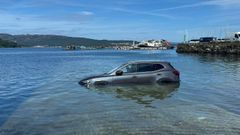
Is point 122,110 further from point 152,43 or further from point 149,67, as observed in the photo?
point 152,43

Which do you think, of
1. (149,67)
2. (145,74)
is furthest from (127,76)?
(149,67)

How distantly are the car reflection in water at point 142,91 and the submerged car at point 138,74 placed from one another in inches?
14.3

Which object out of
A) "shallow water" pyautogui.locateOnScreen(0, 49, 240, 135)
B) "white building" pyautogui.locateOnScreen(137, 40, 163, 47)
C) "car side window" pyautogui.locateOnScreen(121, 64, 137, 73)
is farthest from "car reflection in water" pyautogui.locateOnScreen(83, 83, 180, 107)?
"white building" pyautogui.locateOnScreen(137, 40, 163, 47)

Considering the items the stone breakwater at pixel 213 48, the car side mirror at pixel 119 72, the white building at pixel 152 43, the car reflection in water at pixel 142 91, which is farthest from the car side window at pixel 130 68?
the white building at pixel 152 43

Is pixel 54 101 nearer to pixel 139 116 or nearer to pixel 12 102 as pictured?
pixel 12 102

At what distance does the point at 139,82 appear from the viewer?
2567 centimetres

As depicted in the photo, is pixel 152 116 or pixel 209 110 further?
pixel 209 110

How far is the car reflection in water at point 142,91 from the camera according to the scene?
2155 centimetres

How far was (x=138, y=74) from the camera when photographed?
2580 cm

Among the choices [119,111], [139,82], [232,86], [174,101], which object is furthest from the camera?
[232,86]

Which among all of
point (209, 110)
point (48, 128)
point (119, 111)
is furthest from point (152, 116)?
point (48, 128)

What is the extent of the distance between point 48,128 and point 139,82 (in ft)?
39.1

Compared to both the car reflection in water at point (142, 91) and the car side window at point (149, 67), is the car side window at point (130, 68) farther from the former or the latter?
the car reflection in water at point (142, 91)

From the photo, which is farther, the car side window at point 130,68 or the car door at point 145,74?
the car side window at point 130,68
